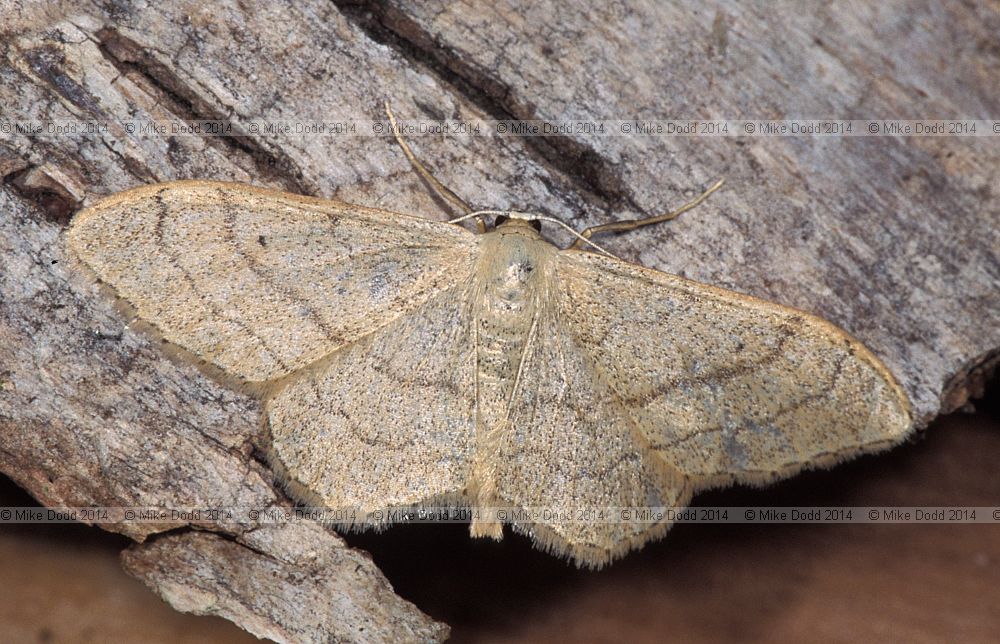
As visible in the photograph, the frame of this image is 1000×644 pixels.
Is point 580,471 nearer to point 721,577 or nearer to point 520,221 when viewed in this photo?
point 721,577

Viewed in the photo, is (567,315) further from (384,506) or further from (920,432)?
(920,432)

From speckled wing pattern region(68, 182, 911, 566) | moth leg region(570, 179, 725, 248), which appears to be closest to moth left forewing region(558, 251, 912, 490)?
speckled wing pattern region(68, 182, 911, 566)

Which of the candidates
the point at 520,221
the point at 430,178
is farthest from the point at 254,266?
the point at 520,221

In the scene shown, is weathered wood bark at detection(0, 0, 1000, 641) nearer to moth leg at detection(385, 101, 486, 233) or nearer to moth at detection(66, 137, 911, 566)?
moth leg at detection(385, 101, 486, 233)

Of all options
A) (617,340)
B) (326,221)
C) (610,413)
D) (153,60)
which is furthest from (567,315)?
(153,60)

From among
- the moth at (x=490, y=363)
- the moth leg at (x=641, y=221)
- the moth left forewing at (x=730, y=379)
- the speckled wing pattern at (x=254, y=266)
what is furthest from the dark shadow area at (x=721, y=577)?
the moth leg at (x=641, y=221)

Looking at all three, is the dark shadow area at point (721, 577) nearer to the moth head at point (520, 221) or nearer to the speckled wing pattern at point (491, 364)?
the speckled wing pattern at point (491, 364)
